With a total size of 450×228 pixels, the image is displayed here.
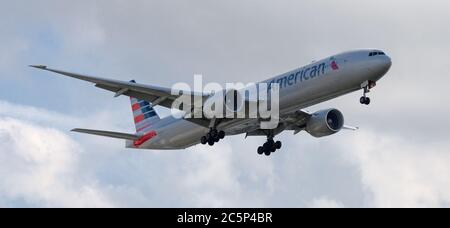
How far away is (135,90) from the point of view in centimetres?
5616

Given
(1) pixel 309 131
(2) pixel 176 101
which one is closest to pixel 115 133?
(2) pixel 176 101

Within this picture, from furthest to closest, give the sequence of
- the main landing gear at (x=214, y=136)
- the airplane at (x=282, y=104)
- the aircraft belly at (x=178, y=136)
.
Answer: the aircraft belly at (x=178, y=136)
the main landing gear at (x=214, y=136)
the airplane at (x=282, y=104)

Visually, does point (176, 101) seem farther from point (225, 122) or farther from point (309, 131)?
point (309, 131)

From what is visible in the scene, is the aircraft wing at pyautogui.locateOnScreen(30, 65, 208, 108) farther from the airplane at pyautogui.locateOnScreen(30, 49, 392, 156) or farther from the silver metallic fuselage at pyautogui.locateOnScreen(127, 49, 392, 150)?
the silver metallic fuselage at pyautogui.locateOnScreen(127, 49, 392, 150)

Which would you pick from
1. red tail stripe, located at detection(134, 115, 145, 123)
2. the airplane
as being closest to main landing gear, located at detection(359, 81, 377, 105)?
the airplane

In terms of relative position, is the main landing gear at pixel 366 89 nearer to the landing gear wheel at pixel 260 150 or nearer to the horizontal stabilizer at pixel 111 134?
the landing gear wheel at pixel 260 150

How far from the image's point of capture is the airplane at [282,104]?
52000 mm

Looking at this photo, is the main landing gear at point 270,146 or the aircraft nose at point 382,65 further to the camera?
the main landing gear at point 270,146

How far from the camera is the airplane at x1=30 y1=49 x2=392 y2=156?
2047 inches

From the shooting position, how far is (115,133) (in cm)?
6322

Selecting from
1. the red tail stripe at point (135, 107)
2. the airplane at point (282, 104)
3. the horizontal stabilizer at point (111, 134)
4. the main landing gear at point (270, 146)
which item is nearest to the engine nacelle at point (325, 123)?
the airplane at point (282, 104)

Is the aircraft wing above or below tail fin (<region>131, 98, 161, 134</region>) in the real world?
below

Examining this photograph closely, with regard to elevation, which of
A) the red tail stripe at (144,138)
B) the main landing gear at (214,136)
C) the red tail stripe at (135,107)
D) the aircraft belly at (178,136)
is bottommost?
the main landing gear at (214,136)
